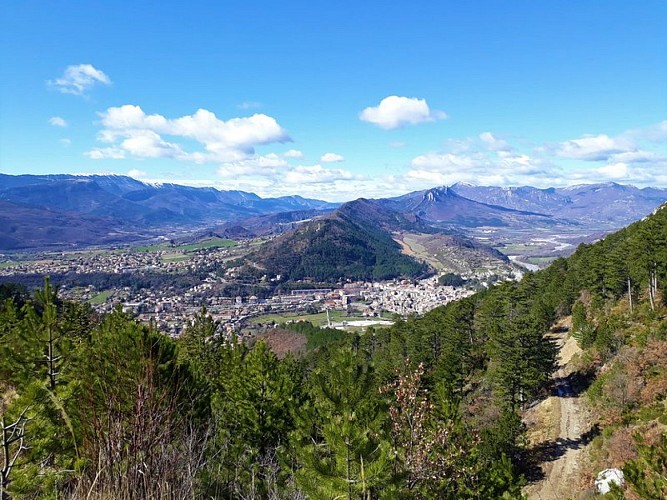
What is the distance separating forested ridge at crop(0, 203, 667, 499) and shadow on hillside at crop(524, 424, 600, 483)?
35cm

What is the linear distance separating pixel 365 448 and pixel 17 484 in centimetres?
360

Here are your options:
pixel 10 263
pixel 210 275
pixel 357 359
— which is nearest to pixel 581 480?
pixel 357 359

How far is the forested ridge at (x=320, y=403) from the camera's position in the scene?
378cm

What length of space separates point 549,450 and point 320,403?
694 inches

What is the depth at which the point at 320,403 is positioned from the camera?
21.6 feet

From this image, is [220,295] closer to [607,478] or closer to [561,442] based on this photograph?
[561,442]

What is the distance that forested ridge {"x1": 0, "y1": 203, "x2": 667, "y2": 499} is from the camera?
149 inches

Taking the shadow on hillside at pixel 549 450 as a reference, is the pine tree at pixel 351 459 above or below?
above

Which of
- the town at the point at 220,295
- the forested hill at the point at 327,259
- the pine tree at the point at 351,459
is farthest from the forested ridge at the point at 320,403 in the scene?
the forested hill at the point at 327,259

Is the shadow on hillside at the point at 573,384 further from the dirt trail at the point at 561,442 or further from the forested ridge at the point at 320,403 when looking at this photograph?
the forested ridge at the point at 320,403

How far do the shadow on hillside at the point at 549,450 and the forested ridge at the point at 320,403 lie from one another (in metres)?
0.35

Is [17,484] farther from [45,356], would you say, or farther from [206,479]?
[45,356]

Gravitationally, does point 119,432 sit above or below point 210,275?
above

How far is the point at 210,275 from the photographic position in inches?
5527
